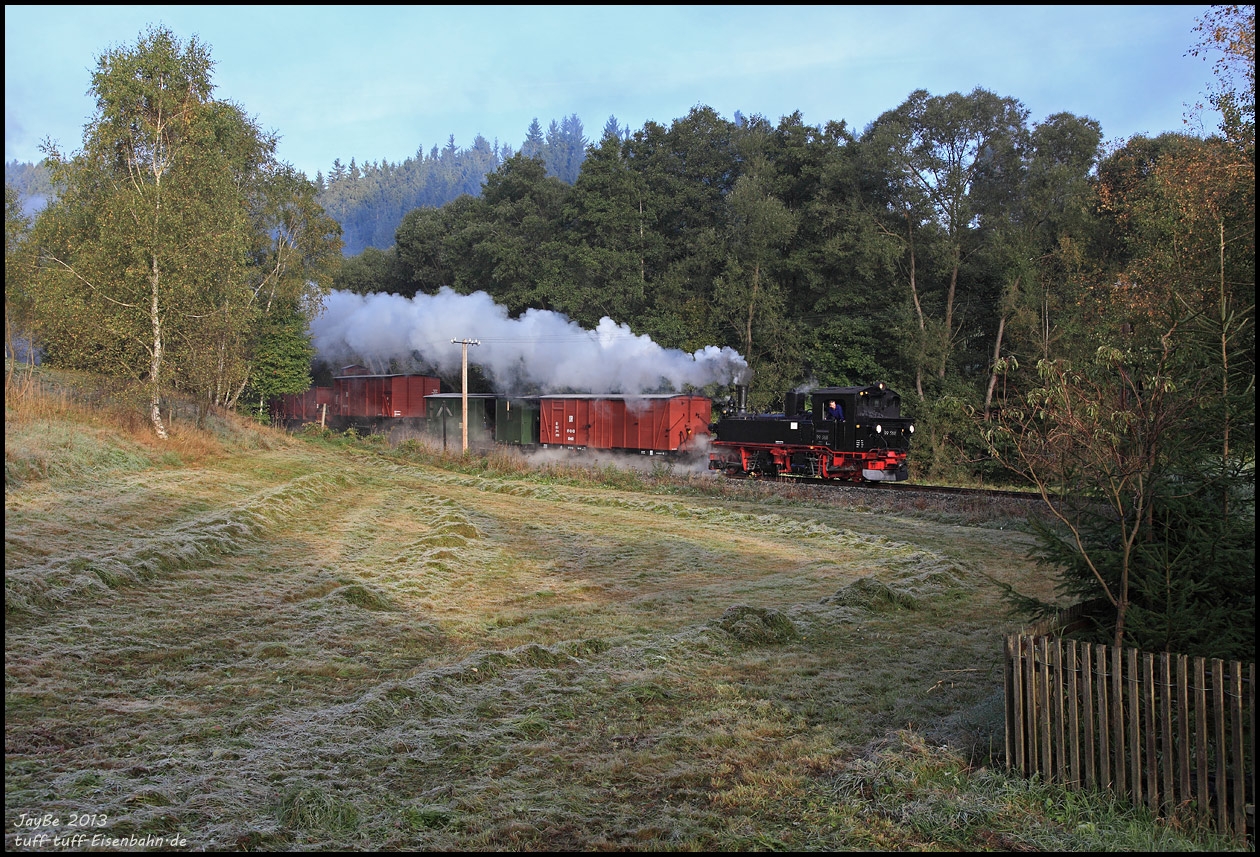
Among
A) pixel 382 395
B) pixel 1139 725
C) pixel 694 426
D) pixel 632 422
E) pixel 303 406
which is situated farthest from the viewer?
pixel 303 406

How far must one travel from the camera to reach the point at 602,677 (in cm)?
853

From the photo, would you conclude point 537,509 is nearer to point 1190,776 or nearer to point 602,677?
point 602,677

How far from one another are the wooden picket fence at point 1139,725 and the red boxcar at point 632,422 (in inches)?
1001

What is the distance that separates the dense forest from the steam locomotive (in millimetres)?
2839

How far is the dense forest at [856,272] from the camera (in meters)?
6.47

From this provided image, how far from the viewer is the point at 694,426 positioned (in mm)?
32594

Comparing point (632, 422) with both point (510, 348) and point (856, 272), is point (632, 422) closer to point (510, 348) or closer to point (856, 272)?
point (510, 348)

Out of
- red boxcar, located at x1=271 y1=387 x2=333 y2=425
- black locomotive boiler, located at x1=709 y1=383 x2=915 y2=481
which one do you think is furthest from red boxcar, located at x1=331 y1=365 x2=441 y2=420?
black locomotive boiler, located at x1=709 y1=383 x2=915 y2=481

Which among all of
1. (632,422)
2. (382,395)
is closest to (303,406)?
(382,395)

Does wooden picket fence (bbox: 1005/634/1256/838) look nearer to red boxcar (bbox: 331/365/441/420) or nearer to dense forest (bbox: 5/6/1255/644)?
dense forest (bbox: 5/6/1255/644)

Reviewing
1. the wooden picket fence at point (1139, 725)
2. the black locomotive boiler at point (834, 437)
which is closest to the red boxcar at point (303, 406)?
the black locomotive boiler at point (834, 437)

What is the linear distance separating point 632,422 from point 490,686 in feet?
81.5

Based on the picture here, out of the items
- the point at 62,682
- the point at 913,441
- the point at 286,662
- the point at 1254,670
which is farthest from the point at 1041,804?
the point at 913,441

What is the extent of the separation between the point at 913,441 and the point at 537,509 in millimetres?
21623
